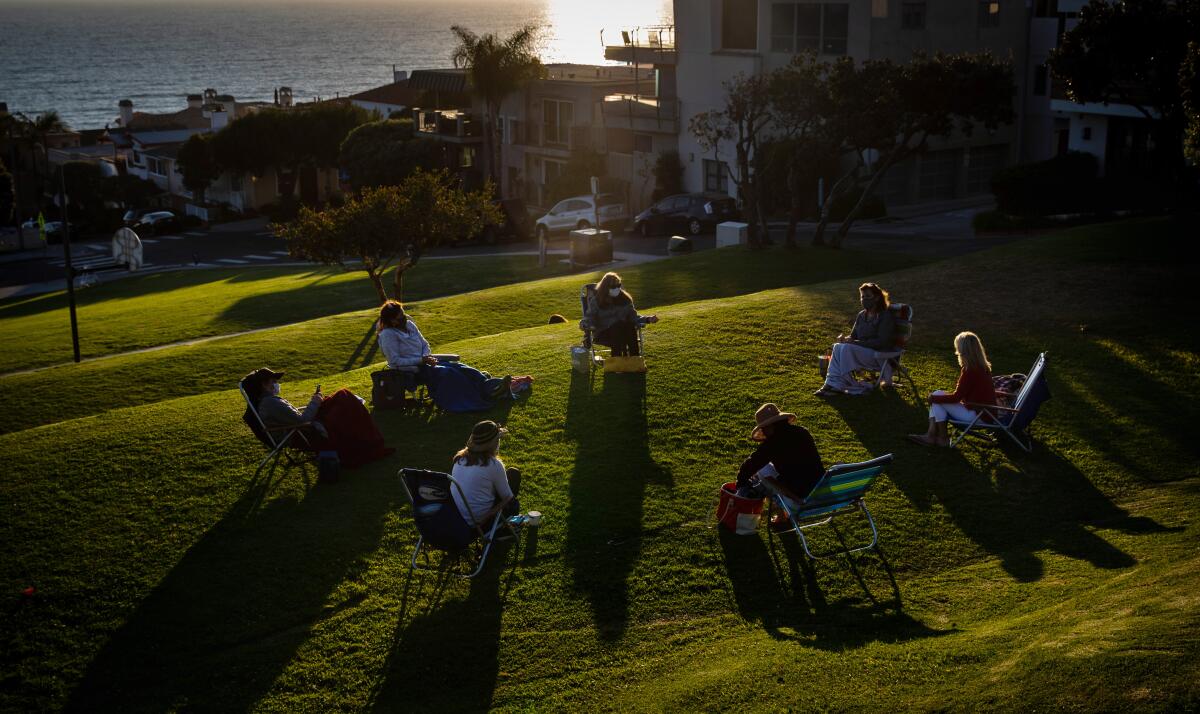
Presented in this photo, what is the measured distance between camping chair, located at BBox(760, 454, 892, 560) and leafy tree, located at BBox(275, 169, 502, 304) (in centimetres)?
1617

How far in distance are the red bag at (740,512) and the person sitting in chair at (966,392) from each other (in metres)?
3.13

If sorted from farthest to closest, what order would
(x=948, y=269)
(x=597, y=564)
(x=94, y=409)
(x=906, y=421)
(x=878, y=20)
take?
(x=878, y=20) → (x=948, y=269) → (x=94, y=409) → (x=906, y=421) → (x=597, y=564)

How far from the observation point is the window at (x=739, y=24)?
47.9m

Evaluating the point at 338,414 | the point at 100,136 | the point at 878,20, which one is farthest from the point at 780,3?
the point at 100,136

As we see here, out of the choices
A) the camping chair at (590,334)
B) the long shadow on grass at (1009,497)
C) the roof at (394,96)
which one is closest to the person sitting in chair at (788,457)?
the long shadow on grass at (1009,497)

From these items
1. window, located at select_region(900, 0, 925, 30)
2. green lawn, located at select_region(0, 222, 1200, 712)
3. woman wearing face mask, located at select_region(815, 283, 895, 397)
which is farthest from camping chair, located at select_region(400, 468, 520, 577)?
window, located at select_region(900, 0, 925, 30)

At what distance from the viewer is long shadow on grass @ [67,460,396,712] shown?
28.7ft

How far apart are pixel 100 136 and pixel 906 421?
12436 centimetres

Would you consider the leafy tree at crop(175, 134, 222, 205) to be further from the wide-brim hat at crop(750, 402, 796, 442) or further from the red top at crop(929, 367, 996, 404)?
the wide-brim hat at crop(750, 402, 796, 442)

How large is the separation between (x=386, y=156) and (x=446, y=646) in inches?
2320

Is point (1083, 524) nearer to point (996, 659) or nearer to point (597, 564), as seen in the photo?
point (996, 659)

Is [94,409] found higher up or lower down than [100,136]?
lower down

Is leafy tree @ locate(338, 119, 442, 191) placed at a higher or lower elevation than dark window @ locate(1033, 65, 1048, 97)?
lower

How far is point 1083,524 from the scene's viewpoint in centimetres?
1090
